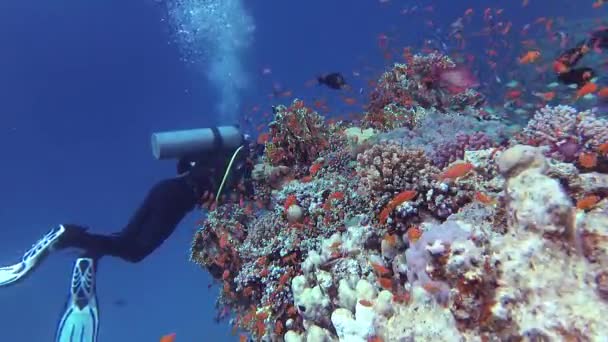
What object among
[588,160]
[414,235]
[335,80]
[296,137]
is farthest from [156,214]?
[588,160]

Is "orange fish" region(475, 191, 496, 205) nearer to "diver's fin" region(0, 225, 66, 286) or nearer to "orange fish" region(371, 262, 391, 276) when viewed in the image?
"orange fish" region(371, 262, 391, 276)

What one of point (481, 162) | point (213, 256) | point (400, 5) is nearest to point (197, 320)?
point (213, 256)

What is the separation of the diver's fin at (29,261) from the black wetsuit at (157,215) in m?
0.28

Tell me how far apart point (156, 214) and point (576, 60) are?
24.9 ft

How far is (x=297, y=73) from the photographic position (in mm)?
71188

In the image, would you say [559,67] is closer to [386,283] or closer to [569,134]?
[569,134]

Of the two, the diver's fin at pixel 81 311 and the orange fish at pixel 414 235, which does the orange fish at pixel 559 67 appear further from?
the diver's fin at pixel 81 311

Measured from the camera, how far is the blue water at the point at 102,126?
49.2 meters

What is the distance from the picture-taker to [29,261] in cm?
754

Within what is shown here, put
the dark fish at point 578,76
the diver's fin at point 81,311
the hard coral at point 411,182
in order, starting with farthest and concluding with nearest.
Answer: the diver's fin at point 81,311 → the dark fish at point 578,76 → the hard coral at point 411,182

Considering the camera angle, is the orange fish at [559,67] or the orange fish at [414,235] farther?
the orange fish at [559,67]

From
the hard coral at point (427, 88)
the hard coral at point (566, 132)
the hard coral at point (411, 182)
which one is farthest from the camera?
the hard coral at point (427, 88)

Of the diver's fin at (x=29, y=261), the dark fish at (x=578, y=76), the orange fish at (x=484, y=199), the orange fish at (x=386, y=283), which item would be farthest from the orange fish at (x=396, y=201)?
the diver's fin at (x=29, y=261)

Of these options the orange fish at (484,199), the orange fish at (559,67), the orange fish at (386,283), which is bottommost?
the orange fish at (386,283)
